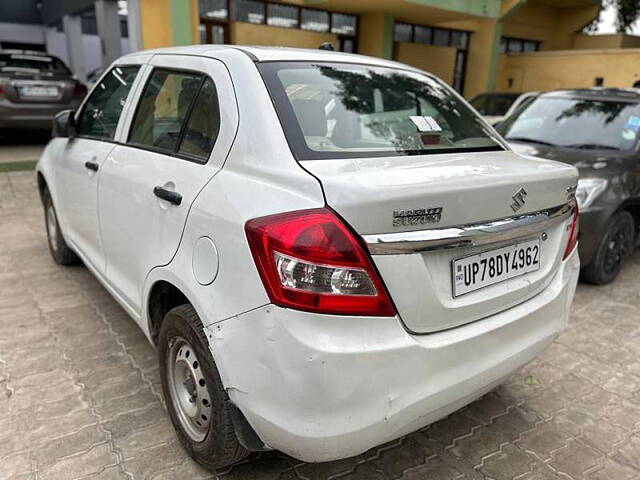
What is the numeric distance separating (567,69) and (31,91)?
16.7 m

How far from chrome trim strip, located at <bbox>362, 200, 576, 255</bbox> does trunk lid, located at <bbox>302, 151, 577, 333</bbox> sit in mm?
17

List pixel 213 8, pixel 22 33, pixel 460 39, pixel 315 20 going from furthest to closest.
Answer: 1. pixel 22 33
2. pixel 460 39
3. pixel 315 20
4. pixel 213 8

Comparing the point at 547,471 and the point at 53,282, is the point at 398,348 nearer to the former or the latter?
the point at 547,471

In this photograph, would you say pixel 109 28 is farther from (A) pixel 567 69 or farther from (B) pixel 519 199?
(A) pixel 567 69

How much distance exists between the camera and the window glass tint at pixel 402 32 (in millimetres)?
16153

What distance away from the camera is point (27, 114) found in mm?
9125

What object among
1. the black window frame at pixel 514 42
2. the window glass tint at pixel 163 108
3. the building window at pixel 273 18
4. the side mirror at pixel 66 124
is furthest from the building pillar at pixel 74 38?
the window glass tint at pixel 163 108

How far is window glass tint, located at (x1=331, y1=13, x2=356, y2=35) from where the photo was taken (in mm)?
14758

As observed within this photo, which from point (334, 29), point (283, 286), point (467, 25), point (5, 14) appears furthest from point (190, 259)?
point (5, 14)

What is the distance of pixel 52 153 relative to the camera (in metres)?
3.99

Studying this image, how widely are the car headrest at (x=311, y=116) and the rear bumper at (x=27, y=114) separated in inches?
337

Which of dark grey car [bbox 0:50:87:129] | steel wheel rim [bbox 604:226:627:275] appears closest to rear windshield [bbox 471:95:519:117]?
steel wheel rim [bbox 604:226:627:275]

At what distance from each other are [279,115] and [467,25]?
59.0ft

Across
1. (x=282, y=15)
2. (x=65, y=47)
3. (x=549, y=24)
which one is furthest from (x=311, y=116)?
(x=549, y=24)
